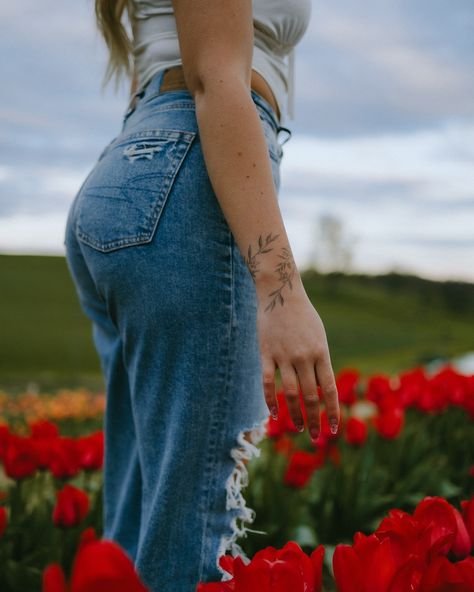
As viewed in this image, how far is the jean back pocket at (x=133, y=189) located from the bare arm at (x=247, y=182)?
0.09 m

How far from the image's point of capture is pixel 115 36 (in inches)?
71.7

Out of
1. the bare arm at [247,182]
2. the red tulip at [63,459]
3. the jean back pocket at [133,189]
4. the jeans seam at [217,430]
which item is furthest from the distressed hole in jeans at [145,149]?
the red tulip at [63,459]

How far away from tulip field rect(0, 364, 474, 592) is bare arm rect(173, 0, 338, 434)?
0.54 feet

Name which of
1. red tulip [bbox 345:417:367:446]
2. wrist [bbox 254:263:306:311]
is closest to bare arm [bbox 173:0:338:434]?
wrist [bbox 254:263:306:311]

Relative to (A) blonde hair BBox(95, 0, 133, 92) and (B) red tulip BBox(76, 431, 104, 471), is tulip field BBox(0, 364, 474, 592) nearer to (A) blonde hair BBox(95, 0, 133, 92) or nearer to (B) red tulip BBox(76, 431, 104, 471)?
(B) red tulip BBox(76, 431, 104, 471)

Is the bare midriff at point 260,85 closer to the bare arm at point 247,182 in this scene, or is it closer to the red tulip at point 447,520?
the bare arm at point 247,182

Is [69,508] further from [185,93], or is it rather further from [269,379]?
[185,93]

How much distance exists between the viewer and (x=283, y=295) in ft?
4.08

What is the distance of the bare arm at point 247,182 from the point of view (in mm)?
1199

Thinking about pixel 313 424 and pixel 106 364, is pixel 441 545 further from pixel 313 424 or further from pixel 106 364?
pixel 106 364

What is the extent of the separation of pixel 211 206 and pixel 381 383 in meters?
2.38

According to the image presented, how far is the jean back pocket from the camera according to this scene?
4.44ft

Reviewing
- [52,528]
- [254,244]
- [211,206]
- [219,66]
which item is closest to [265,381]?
[254,244]

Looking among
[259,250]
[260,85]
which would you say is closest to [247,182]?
[259,250]
